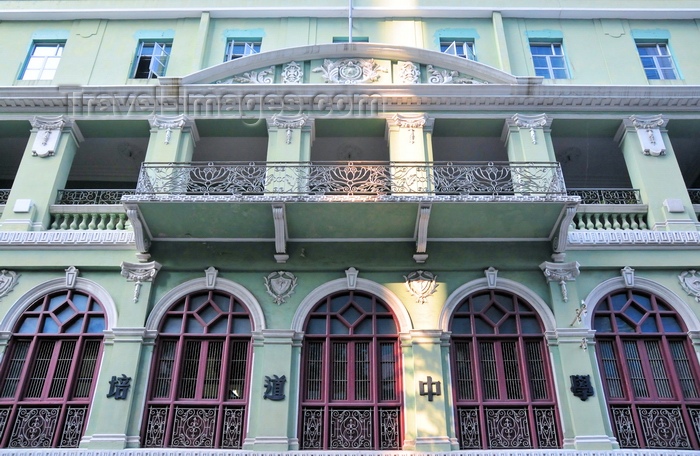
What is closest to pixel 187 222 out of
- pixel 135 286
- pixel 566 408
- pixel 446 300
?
pixel 135 286

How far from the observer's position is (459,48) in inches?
637

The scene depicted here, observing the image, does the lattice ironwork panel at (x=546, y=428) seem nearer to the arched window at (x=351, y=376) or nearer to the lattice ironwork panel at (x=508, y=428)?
the lattice ironwork panel at (x=508, y=428)

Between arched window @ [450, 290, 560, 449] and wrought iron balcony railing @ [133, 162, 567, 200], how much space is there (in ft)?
7.09

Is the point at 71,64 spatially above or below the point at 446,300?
above

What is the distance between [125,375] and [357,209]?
5.01m

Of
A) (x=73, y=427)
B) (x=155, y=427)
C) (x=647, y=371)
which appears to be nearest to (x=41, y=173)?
(x=73, y=427)

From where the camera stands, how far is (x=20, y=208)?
42.8ft

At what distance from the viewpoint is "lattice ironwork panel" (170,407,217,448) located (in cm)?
1067

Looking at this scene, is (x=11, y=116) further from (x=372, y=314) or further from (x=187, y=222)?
(x=372, y=314)

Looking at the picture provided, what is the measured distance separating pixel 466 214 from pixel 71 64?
10.4 m

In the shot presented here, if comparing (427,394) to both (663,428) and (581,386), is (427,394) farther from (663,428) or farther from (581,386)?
(663,428)

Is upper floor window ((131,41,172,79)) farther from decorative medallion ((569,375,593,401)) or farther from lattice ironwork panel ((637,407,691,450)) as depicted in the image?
lattice ironwork panel ((637,407,691,450))

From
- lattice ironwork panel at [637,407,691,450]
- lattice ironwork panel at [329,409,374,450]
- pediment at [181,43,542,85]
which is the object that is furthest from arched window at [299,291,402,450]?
pediment at [181,43,542,85]

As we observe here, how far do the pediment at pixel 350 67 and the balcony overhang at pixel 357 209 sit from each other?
3.00 m
